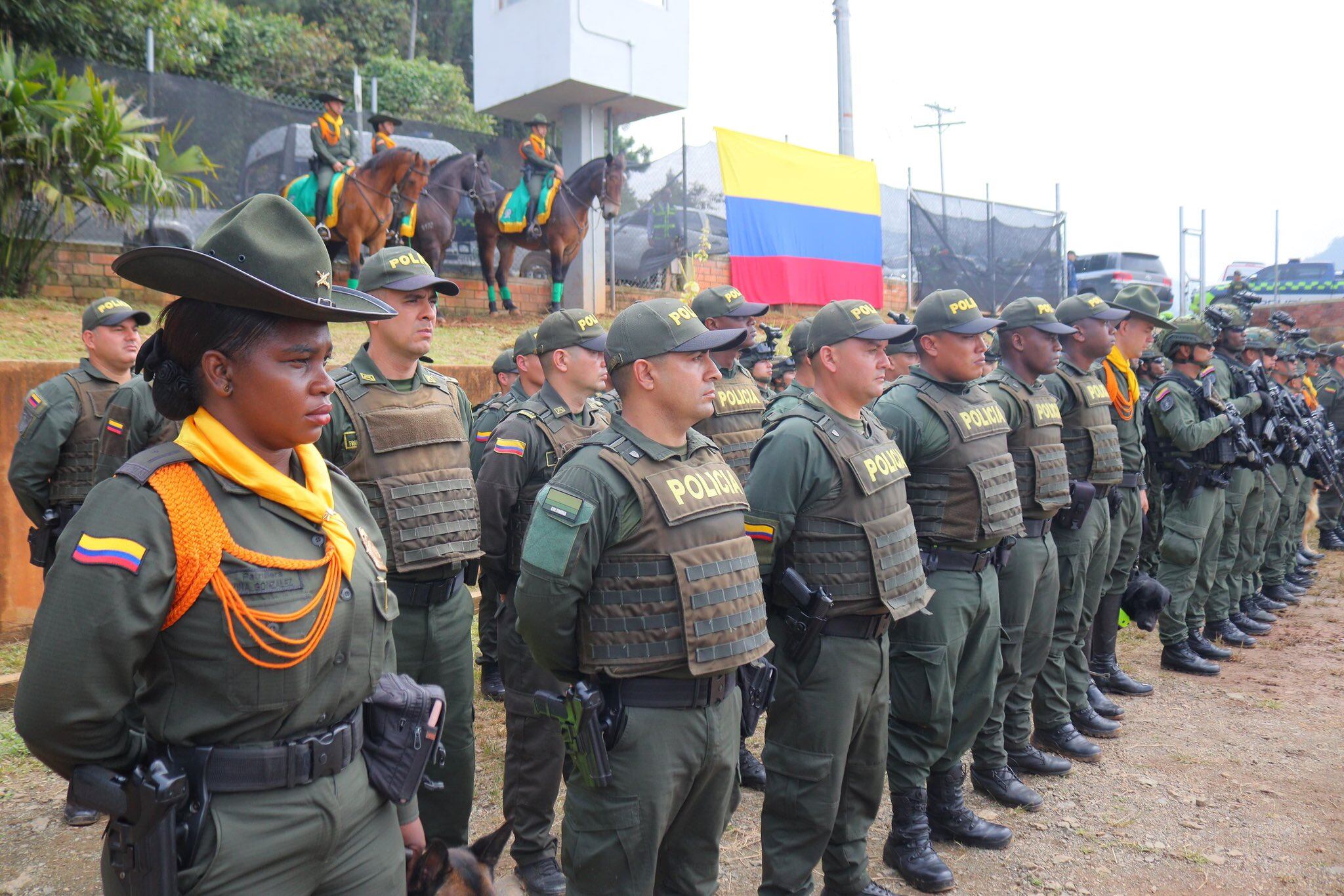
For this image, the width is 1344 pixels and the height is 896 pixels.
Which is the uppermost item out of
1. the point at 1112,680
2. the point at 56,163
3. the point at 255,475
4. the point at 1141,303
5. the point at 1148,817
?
the point at 56,163

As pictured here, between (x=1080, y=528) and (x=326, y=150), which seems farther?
(x=326, y=150)

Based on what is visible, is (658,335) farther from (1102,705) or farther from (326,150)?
(326,150)

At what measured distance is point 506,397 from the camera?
6.36 metres

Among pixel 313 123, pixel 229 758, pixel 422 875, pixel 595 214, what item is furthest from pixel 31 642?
pixel 595 214

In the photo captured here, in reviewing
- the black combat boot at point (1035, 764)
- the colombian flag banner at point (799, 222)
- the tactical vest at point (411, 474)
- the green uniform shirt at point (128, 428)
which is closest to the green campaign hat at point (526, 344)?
the green uniform shirt at point (128, 428)

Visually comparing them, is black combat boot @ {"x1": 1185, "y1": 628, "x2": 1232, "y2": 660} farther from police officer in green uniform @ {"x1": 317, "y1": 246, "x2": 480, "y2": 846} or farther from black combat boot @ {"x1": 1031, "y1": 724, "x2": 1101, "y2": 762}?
police officer in green uniform @ {"x1": 317, "y1": 246, "x2": 480, "y2": 846}

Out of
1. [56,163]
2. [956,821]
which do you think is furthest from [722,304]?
[56,163]

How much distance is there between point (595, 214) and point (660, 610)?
1453 centimetres

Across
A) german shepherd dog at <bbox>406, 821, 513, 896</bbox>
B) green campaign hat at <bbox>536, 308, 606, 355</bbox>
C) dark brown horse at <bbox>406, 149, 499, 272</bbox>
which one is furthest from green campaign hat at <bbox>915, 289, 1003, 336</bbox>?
dark brown horse at <bbox>406, 149, 499, 272</bbox>

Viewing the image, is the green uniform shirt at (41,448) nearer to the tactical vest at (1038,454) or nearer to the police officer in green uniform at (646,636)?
the police officer in green uniform at (646,636)

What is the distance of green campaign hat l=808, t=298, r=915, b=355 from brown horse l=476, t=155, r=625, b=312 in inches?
439

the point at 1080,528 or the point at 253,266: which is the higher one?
the point at 253,266

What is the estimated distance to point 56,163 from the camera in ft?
31.9

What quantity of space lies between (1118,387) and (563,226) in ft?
32.6
